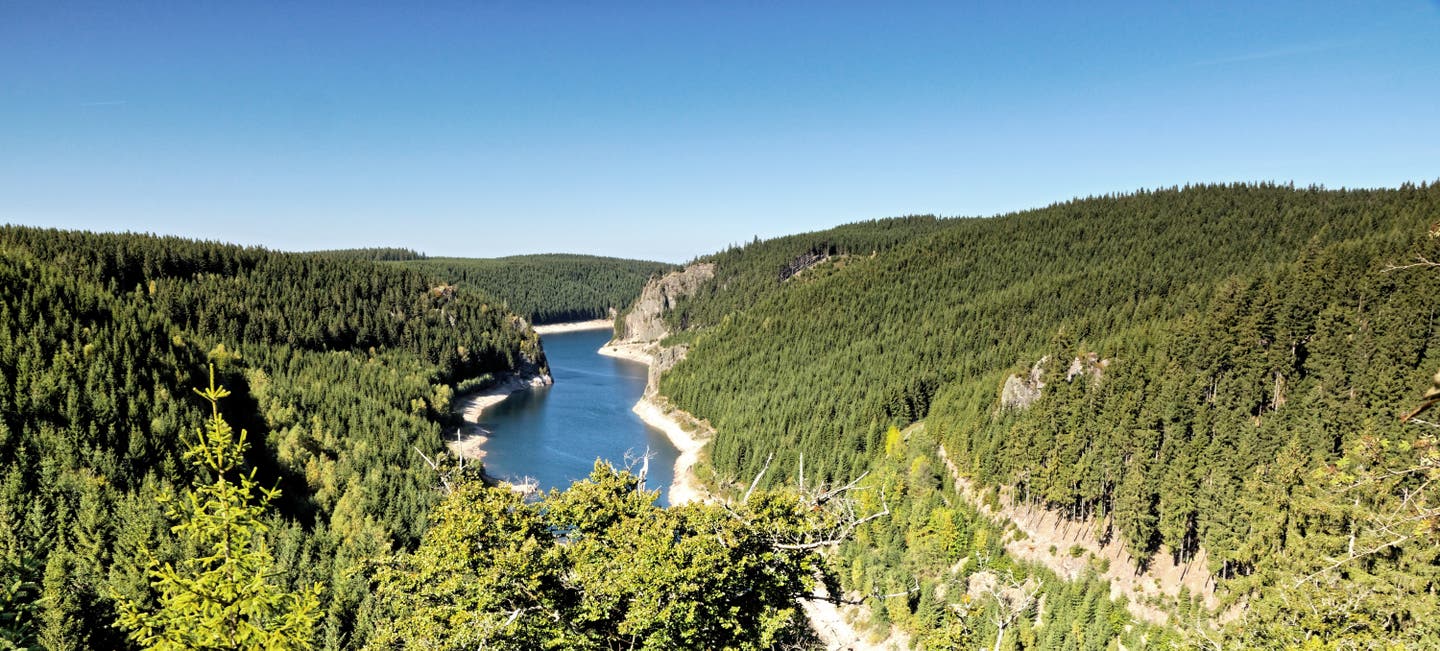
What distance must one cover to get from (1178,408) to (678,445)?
213 feet

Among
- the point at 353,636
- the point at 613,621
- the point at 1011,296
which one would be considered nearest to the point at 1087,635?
the point at 613,621

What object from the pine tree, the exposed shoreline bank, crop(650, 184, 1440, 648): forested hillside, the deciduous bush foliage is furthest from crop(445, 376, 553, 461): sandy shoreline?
the pine tree

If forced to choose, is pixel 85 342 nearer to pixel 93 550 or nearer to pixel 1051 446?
pixel 93 550

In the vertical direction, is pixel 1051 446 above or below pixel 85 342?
below

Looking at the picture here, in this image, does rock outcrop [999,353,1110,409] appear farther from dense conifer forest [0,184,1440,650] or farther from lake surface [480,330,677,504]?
lake surface [480,330,677,504]

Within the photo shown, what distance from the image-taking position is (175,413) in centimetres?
6506

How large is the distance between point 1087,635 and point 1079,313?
67.2 m

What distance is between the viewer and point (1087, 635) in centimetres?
4119

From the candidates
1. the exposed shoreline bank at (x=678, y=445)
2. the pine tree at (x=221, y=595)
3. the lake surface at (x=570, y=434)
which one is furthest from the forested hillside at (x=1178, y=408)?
the pine tree at (x=221, y=595)

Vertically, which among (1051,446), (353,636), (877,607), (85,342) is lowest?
(877,607)

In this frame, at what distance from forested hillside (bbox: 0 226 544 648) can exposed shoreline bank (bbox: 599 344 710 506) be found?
87.1ft

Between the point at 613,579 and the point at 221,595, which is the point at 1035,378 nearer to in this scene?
the point at 613,579

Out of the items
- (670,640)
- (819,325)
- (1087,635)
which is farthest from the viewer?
(819,325)

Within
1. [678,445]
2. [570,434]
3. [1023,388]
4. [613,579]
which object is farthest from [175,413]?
[1023,388]
